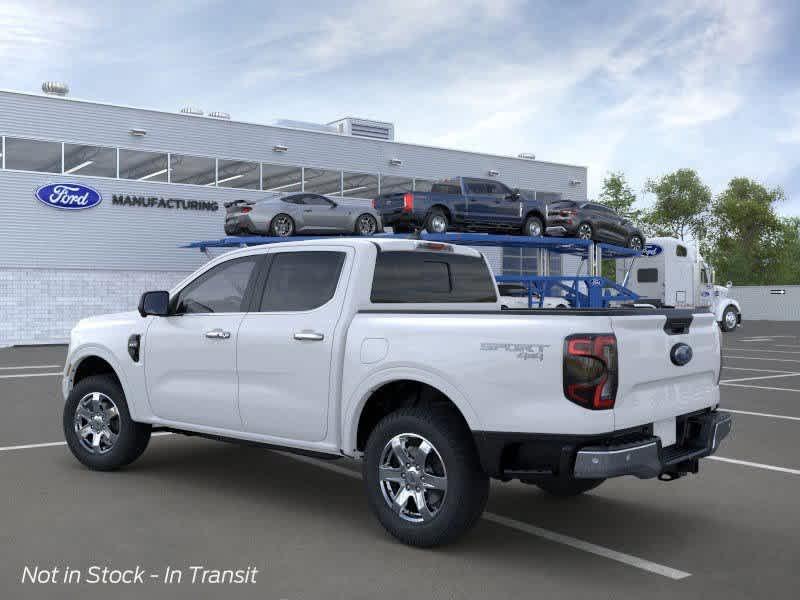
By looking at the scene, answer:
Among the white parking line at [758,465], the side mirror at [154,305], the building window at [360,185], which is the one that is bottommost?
the white parking line at [758,465]

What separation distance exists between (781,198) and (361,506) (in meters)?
74.9

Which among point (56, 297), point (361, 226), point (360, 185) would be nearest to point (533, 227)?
point (361, 226)

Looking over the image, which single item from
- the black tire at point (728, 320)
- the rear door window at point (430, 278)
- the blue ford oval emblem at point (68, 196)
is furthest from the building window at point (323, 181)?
the rear door window at point (430, 278)

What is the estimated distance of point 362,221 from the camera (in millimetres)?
24906

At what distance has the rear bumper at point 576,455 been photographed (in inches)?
185

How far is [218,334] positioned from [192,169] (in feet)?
89.7

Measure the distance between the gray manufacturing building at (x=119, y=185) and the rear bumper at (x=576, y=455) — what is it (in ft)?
90.4

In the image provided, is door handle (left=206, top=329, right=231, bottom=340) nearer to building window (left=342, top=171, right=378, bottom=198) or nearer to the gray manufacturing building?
the gray manufacturing building

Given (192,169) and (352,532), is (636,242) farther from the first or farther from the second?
(352,532)

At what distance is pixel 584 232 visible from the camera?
24094mm

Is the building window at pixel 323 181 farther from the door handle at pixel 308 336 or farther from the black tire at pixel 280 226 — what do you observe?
the door handle at pixel 308 336

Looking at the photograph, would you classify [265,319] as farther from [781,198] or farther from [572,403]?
[781,198]

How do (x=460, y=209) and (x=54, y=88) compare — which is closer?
(x=460, y=209)

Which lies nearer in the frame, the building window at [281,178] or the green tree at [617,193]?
the building window at [281,178]
